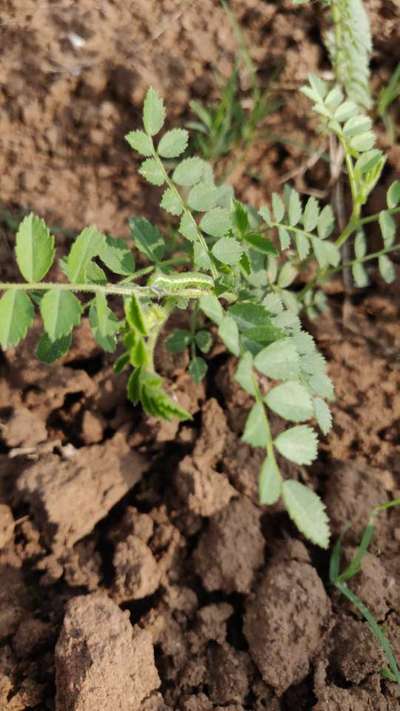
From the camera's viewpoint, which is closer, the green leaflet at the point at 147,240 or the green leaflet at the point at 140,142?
the green leaflet at the point at 140,142

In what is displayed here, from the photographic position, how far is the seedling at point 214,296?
114 centimetres

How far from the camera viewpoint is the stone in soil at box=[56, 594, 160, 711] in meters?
1.39

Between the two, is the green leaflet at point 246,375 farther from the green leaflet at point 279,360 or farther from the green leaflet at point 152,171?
the green leaflet at point 152,171

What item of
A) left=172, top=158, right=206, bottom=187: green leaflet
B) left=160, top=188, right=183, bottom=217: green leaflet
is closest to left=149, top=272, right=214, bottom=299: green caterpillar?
left=160, top=188, right=183, bottom=217: green leaflet

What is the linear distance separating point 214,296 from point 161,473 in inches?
30.7

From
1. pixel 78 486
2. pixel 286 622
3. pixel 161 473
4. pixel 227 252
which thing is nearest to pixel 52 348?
pixel 227 252

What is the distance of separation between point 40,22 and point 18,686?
214 centimetres

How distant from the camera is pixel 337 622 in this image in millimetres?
1627

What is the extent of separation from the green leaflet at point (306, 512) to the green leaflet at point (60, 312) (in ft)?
1.68

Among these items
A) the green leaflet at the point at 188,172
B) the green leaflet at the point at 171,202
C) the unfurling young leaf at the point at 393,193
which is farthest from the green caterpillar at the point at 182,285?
the unfurling young leaf at the point at 393,193

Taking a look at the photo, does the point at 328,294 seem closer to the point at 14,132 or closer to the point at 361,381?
the point at 361,381

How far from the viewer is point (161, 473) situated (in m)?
1.87

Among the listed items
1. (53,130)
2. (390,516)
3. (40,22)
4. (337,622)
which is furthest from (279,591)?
(40,22)

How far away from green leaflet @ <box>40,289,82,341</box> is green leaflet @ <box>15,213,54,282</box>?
5cm
